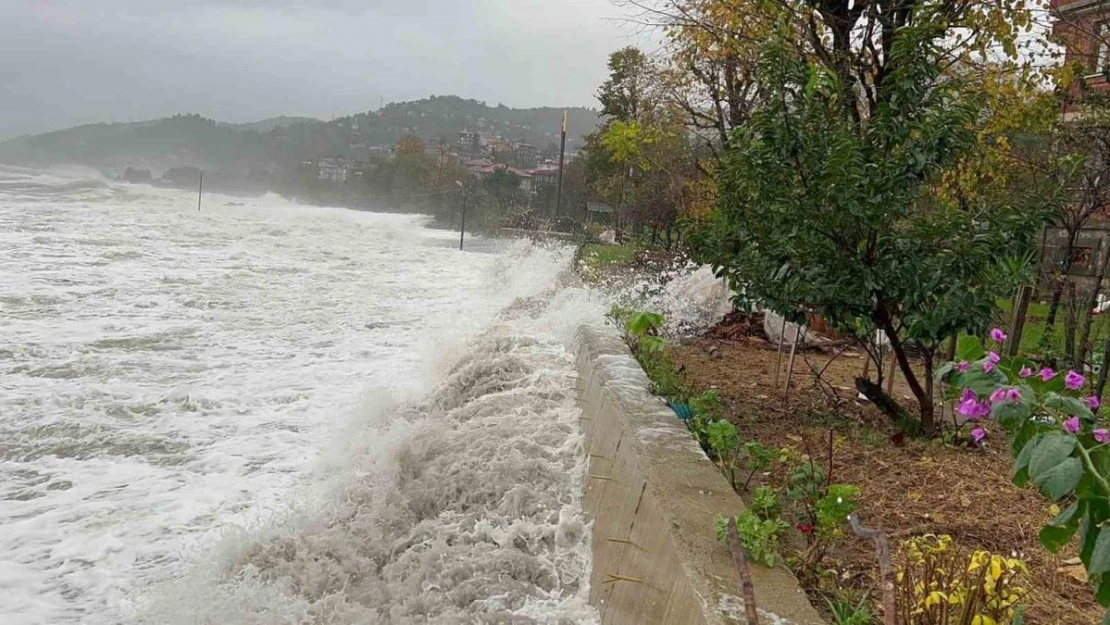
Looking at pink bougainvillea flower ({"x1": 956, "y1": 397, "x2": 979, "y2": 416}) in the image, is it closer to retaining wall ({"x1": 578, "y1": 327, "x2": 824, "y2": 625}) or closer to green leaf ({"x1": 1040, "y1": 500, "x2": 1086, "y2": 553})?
green leaf ({"x1": 1040, "y1": 500, "x2": 1086, "y2": 553})

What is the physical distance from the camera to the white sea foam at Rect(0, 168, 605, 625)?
3984mm

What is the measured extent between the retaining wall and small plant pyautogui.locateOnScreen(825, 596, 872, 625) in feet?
0.30

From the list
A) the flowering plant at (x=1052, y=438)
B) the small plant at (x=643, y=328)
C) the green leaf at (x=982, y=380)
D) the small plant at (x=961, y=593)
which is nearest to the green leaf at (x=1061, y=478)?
the flowering plant at (x=1052, y=438)

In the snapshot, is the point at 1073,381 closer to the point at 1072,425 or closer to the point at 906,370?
the point at 1072,425

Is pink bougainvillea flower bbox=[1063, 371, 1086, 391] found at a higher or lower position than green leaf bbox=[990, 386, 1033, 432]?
higher

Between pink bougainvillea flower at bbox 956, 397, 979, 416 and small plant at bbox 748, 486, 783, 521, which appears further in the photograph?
small plant at bbox 748, 486, 783, 521

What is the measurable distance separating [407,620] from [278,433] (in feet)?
12.2

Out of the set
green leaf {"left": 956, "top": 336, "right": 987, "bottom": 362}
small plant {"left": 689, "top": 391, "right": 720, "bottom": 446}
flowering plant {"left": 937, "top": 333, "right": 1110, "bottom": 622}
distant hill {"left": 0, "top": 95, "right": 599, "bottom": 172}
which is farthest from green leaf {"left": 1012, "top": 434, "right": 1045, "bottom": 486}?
distant hill {"left": 0, "top": 95, "right": 599, "bottom": 172}

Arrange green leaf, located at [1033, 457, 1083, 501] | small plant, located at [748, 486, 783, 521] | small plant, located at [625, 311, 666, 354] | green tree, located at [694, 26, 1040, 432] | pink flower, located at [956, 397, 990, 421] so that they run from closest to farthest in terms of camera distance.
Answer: green leaf, located at [1033, 457, 1083, 501] < pink flower, located at [956, 397, 990, 421] < small plant, located at [748, 486, 783, 521] < green tree, located at [694, 26, 1040, 432] < small plant, located at [625, 311, 666, 354]

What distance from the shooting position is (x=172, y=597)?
3.98 m

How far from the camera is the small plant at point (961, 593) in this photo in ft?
7.91

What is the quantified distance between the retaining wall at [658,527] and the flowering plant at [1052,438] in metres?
1.04

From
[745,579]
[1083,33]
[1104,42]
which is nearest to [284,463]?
[745,579]

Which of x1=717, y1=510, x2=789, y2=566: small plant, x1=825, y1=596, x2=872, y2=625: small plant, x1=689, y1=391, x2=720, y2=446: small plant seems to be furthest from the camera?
x1=689, y1=391, x2=720, y2=446: small plant
